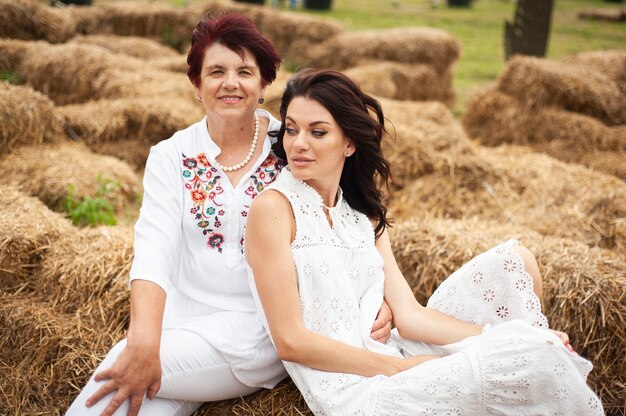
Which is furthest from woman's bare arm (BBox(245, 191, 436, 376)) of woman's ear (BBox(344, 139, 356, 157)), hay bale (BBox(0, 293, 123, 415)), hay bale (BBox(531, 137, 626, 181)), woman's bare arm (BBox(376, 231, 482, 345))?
hay bale (BBox(531, 137, 626, 181))

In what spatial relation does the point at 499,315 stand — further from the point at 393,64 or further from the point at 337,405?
the point at 393,64

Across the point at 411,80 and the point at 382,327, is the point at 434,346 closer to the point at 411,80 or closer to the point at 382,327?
the point at 382,327

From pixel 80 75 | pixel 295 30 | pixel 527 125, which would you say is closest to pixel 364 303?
pixel 80 75

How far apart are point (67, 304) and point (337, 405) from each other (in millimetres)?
1772

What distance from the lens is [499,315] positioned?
273 centimetres

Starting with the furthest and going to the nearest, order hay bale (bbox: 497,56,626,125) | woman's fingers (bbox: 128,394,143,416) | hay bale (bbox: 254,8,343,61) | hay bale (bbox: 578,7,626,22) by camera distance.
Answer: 1. hay bale (bbox: 578,7,626,22)
2. hay bale (bbox: 254,8,343,61)
3. hay bale (bbox: 497,56,626,125)
4. woman's fingers (bbox: 128,394,143,416)

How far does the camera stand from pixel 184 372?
247 centimetres

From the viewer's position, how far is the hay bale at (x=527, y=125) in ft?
25.0

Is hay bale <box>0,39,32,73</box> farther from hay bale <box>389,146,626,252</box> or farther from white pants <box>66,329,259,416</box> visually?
white pants <box>66,329,259,416</box>

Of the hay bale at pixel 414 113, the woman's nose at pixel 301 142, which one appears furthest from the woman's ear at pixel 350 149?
the hay bale at pixel 414 113

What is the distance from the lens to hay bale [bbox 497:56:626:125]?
8117 millimetres

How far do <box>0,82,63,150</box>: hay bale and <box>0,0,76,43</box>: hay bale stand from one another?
3.34 meters

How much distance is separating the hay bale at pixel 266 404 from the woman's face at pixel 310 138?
862mm

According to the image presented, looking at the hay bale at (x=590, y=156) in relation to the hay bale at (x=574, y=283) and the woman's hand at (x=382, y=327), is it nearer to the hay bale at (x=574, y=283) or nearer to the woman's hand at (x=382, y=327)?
the hay bale at (x=574, y=283)
